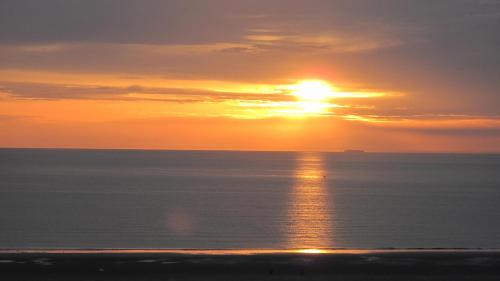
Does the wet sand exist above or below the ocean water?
below

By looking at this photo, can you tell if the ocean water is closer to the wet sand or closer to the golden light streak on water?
the golden light streak on water

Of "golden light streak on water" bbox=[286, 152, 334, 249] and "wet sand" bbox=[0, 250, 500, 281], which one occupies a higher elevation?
"golden light streak on water" bbox=[286, 152, 334, 249]

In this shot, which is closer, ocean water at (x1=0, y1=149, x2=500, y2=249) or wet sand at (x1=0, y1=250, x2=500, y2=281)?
wet sand at (x1=0, y1=250, x2=500, y2=281)

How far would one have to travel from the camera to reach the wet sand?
11.1 m

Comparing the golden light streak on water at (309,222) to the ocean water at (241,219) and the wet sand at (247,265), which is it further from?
the wet sand at (247,265)

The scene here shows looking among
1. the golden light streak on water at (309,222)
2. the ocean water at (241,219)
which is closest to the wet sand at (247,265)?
the golden light streak on water at (309,222)

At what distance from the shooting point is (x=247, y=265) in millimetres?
11758

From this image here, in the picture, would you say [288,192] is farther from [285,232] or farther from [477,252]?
[477,252]

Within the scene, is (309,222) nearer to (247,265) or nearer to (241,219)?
(241,219)

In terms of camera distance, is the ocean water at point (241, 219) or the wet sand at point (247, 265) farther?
the ocean water at point (241, 219)

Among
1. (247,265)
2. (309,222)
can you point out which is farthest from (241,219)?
(247,265)

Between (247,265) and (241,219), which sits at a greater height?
(241,219)

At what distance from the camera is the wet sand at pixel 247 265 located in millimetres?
11117

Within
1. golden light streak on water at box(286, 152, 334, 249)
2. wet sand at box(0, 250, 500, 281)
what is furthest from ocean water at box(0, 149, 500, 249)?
wet sand at box(0, 250, 500, 281)
